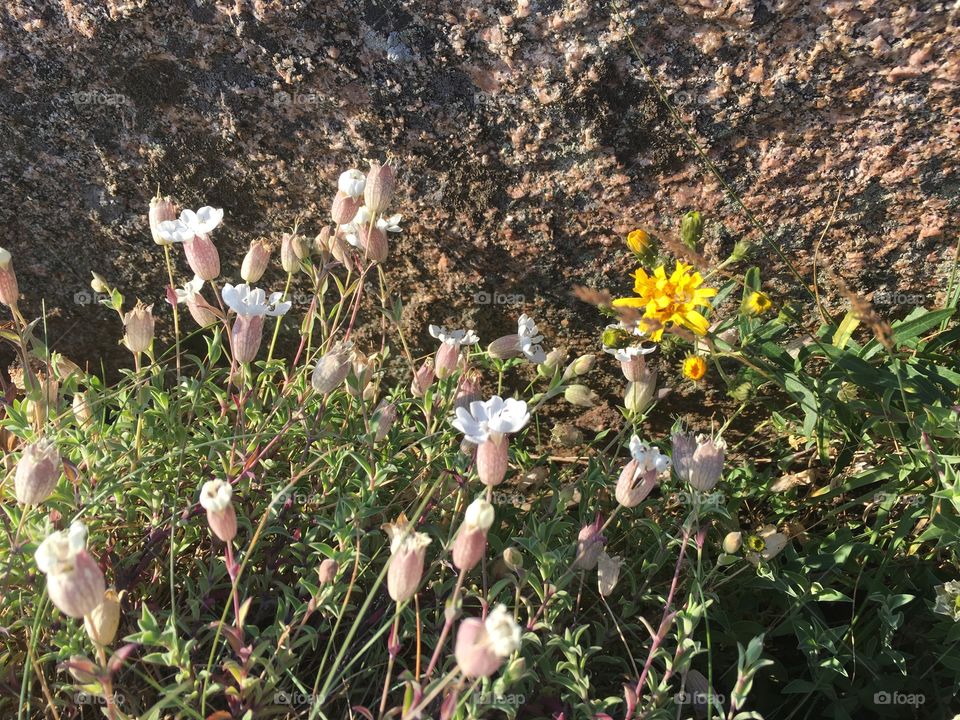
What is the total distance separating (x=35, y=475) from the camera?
1.34 m

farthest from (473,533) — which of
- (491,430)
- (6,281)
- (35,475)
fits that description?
(6,281)

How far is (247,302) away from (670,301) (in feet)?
2.59

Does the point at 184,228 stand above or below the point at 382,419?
above

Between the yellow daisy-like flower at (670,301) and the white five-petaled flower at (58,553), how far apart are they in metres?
0.99

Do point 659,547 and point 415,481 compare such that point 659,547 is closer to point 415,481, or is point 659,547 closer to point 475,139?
point 415,481

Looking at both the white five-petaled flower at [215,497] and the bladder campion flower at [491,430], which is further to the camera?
the bladder campion flower at [491,430]

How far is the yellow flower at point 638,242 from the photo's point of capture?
68.4 inches

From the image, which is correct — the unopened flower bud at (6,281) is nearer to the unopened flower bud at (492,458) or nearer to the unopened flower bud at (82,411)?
the unopened flower bud at (82,411)

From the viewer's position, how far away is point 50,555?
1.12 m

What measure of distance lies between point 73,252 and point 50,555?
1214 mm
